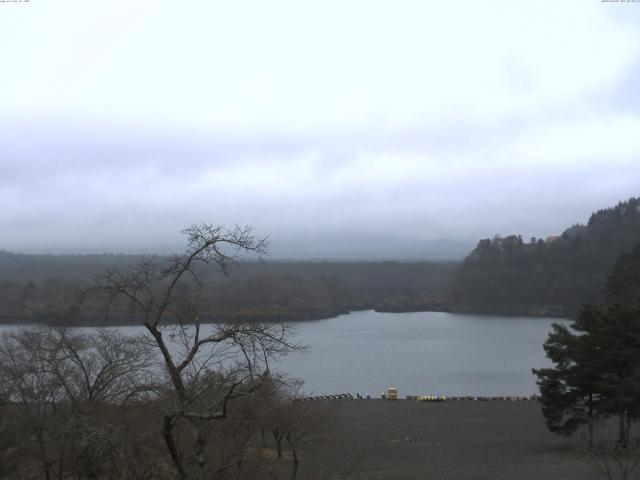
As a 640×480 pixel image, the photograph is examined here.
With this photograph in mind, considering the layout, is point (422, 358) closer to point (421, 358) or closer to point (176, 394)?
point (421, 358)

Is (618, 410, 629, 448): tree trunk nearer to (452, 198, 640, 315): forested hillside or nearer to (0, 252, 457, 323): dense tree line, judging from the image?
(0, 252, 457, 323): dense tree line

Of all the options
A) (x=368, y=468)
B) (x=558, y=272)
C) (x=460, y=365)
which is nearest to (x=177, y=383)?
(x=368, y=468)

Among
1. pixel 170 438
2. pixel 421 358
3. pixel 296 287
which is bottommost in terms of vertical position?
pixel 421 358

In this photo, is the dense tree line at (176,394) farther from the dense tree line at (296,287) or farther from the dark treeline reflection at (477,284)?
the dark treeline reflection at (477,284)

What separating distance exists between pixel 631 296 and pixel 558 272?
116 feet

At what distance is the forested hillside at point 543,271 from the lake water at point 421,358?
10913 mm

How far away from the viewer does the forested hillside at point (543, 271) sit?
68875mm

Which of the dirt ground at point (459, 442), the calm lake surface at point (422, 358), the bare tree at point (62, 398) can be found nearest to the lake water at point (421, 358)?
the calm lake surface at point (422, 358)

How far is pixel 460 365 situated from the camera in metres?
34.9

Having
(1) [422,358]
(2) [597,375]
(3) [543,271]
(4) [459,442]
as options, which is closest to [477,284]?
(3) [543,271]

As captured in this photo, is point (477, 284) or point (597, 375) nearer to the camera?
point (597, 375)

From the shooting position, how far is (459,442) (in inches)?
700

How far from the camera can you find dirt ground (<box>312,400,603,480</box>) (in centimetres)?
1386

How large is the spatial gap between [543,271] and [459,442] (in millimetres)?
58219
